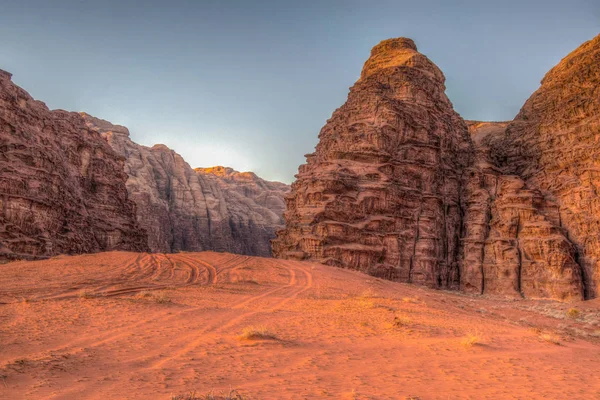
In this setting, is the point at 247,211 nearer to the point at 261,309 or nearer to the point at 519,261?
the point at 519,261

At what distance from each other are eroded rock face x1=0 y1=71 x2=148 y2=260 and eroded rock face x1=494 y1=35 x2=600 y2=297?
42.1 meters

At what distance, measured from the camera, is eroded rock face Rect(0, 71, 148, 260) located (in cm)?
2788

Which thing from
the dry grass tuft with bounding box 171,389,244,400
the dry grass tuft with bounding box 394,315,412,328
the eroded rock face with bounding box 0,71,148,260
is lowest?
the dry grass tuft with bounding box 394,315,412,328

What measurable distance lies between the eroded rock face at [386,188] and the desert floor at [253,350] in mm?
18084

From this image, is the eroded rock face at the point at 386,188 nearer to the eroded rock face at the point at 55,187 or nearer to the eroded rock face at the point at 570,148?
the eroded rock face at the point at 570,148

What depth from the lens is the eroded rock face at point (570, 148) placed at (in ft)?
104

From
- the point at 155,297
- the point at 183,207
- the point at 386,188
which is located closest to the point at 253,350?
the point at 155,297

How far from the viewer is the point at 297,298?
15.3m

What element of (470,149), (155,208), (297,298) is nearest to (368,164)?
(470,149)

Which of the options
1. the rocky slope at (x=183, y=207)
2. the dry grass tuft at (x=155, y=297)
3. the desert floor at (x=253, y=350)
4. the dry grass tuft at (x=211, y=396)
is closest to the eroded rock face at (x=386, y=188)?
the desert floor at (x=253, y=350)

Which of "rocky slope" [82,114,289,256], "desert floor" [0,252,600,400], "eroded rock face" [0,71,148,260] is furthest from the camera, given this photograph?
"rocky slope" [82,114,289,256]

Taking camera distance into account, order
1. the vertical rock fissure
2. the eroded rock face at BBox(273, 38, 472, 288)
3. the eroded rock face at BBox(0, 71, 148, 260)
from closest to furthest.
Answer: the eroded rock face at BBox(0, 71, 148, 260)
the vertical rock fissure
the eroded rock face at BBox(273, 38, 472, 288)

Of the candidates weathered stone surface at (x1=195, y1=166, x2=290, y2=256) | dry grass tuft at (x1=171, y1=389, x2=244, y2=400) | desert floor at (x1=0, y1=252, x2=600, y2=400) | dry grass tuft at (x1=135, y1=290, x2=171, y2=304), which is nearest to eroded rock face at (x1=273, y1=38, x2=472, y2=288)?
desert floor at (x1=0, y1=252, x2=600, y2=400)

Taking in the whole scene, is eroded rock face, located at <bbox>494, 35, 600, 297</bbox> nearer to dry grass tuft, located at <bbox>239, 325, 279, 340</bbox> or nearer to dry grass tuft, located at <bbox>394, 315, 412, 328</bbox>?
dry grass tuft, located at <bbox>394, 315, 412, 328</bbox>
